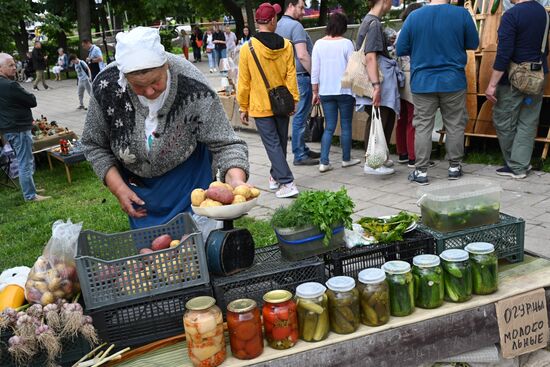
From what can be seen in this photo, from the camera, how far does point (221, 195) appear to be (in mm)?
2590

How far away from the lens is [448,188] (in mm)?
3273

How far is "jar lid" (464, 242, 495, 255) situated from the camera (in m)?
2.75

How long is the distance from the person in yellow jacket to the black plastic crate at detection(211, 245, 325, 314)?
3.47 m

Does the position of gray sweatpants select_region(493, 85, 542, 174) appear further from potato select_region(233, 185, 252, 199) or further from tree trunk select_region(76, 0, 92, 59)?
tree trunk select_region(76, 0, 92, 59)

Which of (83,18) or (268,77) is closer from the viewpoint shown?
(268,77)

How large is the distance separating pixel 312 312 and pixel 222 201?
61 centimetres

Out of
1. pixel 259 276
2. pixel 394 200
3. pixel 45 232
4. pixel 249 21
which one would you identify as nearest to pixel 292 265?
pixel 259 276

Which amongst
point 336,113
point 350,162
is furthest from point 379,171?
point 336,113

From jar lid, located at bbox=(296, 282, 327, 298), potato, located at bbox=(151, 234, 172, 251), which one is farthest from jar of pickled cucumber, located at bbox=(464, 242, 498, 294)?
potato, located at bbox=(151, 234, 172, 251)

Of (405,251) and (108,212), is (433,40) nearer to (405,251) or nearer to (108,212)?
(405,251)

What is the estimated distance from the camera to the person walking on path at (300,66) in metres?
7.24

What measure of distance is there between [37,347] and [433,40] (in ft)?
15.6

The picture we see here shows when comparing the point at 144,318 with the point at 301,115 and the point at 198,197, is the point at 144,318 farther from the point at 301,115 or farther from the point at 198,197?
the point at 301,115

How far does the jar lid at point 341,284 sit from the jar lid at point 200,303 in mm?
517
